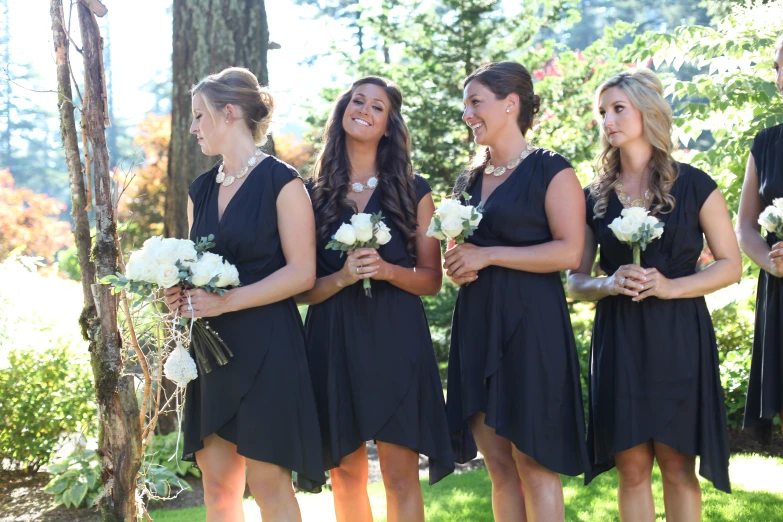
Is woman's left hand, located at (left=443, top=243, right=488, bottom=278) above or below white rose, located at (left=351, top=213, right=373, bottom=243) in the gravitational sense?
below

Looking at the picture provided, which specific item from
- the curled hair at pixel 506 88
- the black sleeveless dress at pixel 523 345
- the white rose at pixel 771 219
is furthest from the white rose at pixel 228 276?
the white rose at pixel 771 219

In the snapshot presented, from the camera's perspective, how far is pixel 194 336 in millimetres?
3566

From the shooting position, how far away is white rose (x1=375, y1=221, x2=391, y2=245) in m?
3.65

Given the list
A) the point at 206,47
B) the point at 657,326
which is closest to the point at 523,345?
the point at 657,326

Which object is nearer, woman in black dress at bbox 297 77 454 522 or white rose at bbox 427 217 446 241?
white rose at bbox 427 217 446 241

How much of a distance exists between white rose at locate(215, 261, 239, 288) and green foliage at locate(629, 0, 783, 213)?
4.03 meters

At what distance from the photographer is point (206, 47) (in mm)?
6609

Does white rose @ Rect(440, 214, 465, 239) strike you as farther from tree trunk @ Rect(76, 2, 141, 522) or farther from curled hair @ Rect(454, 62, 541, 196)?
tree trunk @ Rect(76, 2, 141, 522)

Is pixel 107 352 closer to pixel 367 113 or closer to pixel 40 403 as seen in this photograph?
pixel 367 113

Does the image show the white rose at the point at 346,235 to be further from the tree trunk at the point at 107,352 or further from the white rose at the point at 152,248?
the tree trunk at the point at 107,352

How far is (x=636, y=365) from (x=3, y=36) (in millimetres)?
37434

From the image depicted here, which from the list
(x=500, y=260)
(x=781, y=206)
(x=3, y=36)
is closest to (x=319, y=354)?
(x=500, y=260)

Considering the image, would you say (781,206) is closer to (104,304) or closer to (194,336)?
(194,336)

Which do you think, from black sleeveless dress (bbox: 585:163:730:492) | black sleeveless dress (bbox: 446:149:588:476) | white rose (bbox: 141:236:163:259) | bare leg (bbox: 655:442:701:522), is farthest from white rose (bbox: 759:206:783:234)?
white rose (bbox: 141:236:163:259)
